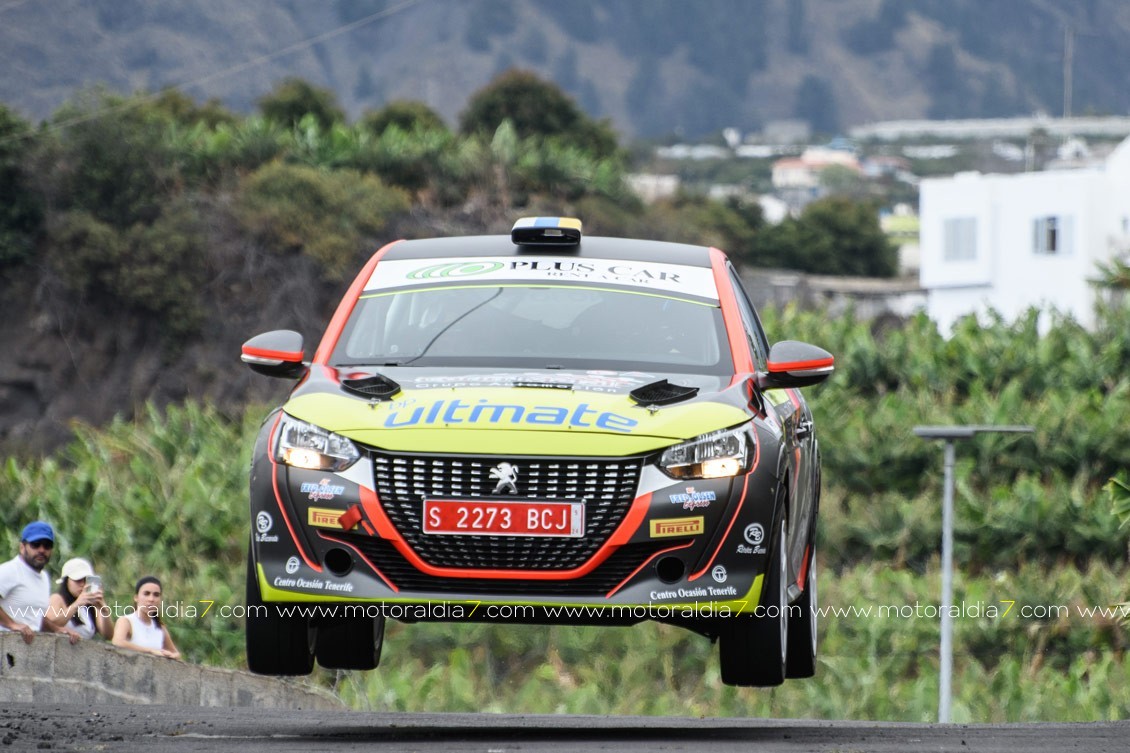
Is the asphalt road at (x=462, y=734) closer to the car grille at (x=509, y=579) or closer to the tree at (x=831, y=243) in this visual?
the car grille at (x=509, y=579)

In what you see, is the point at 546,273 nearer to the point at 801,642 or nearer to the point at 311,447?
the point at 311,447

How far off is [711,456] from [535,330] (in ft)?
4.24

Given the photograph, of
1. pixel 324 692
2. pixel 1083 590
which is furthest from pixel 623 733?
pixel 1083 590

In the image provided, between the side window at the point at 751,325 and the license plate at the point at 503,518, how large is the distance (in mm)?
1573

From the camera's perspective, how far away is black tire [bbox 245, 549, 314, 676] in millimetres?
7191

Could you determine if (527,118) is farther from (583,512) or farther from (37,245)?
(583,512)

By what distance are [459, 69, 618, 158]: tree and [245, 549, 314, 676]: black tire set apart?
8002 centimetres

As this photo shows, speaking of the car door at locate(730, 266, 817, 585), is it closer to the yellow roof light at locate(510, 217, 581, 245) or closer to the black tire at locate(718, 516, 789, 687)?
the black tire at locate(718, 516, 789, 687)

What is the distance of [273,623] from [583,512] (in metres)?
1.31

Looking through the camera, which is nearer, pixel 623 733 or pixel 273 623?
pixel 273 623

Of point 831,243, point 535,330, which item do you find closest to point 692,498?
point 535,330

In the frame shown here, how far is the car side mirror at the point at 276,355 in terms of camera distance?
761 cm

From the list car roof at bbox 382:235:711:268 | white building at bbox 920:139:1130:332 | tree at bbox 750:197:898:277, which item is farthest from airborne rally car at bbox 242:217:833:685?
tree at bbox 750:197:898:277

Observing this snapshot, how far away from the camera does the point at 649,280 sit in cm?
829
